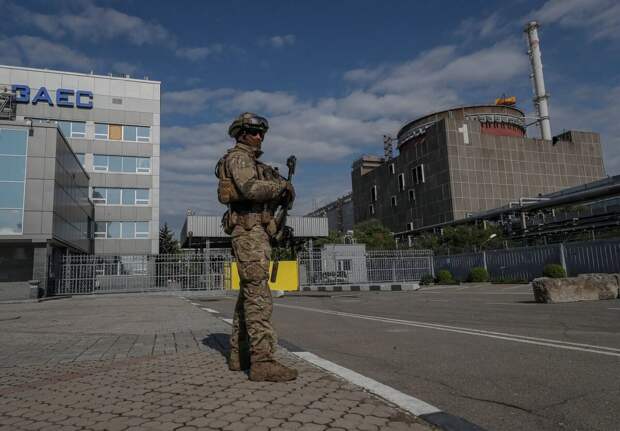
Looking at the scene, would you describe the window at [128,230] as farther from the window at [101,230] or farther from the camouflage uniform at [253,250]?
the camouflage uniform at [253,250]

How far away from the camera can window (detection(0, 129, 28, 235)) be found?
69.4ft

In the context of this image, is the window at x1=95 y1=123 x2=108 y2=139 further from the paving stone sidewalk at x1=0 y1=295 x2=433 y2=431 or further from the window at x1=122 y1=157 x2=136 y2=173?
the paving stone sidewalk at x1=0 y1=295 x2=433 y2=431

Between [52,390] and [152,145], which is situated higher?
[152,145]

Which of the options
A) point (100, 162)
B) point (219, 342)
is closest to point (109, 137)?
point (100, 162)

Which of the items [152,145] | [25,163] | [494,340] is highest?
[152,145]

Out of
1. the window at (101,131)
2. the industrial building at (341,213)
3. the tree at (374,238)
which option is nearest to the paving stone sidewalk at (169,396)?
the window at (101,131)

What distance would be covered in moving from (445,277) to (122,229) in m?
26.1

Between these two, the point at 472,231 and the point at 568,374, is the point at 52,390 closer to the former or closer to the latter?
the point at 568,374

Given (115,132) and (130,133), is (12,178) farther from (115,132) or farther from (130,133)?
(130,133)

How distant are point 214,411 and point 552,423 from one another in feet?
6.37

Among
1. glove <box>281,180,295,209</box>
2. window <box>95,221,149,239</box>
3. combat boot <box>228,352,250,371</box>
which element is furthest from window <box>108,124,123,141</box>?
combat boot <box>228,352,250,371</box>

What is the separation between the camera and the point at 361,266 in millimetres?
28672

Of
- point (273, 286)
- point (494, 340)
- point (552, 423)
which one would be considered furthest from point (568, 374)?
point (273, 286)

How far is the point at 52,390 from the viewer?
3.20 metres
